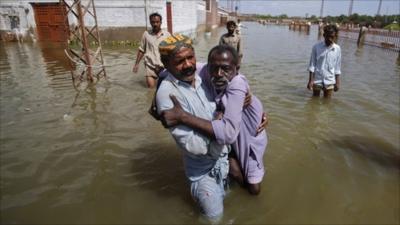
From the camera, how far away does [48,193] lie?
11.5 feet

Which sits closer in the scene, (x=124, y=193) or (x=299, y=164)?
(x=124, y=193)

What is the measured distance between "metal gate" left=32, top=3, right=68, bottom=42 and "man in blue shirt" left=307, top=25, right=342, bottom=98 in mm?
16788

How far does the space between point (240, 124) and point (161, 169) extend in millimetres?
1788

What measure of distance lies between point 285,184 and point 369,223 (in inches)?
37.9

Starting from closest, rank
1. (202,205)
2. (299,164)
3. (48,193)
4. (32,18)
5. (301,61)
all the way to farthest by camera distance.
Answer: (202,205)
(48,193)
(299,164)
(301,61)
(32,18)

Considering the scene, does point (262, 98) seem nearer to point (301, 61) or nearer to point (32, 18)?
point (301, 61)

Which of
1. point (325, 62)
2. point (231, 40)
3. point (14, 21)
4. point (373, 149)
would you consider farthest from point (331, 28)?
point (14, 21)

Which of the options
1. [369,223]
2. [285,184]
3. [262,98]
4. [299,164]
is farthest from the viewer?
[262,98]

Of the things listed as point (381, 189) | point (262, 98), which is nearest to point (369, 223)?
point (381, 189)

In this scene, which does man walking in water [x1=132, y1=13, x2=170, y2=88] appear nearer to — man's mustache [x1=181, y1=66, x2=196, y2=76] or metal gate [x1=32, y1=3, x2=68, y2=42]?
man's mustache [x1=181, y1=66, x2=196, y2=76]

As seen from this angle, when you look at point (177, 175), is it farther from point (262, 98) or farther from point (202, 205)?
point (262, 98)

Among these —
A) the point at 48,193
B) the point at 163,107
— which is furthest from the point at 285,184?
the point at 48,193

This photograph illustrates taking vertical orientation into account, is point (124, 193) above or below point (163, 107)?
below

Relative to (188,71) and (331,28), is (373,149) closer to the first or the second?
(331,28)
